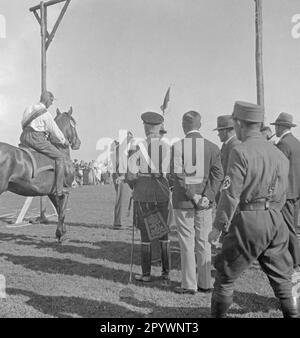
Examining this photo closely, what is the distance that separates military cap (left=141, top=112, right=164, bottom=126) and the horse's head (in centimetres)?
480

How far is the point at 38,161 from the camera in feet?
32.0

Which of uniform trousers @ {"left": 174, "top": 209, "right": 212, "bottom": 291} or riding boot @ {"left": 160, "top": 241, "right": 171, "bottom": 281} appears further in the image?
riding boot @ {"left": 160, "top": 241, "right": 171, "bottom": 281}

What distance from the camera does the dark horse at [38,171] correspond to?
9031mm

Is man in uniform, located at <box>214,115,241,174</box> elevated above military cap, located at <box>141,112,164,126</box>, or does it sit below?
below

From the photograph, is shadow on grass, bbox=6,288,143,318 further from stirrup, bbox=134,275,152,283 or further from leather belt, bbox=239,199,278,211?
leather belt, bbox=239,199,278,211

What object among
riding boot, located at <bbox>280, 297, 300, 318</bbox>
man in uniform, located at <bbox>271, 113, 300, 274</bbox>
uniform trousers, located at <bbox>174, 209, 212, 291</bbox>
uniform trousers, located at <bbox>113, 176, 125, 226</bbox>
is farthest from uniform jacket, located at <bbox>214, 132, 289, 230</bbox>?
uniform trousers, located at <bbox>113, 176, 125, 226</bbox>

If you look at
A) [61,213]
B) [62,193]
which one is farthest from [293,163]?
[62,193]

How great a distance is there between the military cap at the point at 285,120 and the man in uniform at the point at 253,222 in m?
2.49

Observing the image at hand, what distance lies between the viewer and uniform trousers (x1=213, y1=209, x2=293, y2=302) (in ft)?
13.0

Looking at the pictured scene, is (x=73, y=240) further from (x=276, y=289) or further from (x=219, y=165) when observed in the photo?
(x=276, y=289)

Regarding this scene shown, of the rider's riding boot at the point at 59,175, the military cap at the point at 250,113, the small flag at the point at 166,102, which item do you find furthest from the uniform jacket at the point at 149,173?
the rider's riding boot at the point at 59,175

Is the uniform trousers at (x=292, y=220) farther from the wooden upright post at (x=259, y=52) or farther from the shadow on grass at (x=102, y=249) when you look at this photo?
the wooden upright post at (x=259, y=52)

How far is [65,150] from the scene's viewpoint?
10.7 m
